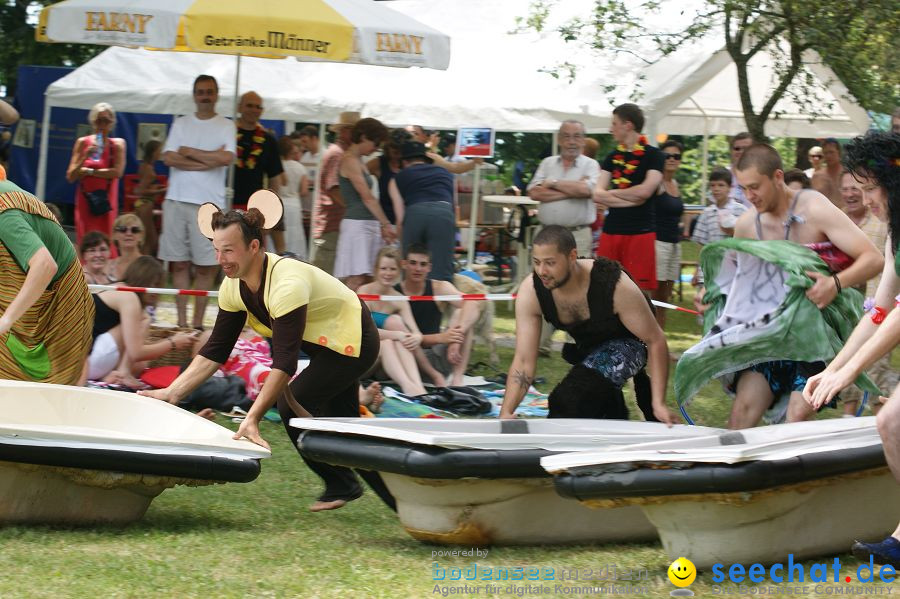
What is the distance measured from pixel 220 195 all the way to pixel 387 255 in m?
1.69

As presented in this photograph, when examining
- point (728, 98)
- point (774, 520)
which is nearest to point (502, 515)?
point (774, 520)

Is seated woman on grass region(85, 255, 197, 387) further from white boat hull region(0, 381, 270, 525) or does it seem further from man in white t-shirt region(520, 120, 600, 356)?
man in white t-shirt region(520, 120, 600, 356)

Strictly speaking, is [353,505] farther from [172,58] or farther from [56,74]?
[56,74]

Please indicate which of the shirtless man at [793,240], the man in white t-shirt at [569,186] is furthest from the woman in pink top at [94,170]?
the shirtless man at [793,240]

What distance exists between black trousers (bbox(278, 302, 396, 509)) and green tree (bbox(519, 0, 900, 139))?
664 centimetres

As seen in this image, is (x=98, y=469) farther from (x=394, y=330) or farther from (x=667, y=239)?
(x=667, y=239)

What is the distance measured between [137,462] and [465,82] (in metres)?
9.31

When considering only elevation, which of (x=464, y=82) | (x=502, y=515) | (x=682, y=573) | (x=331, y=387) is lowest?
(x=502, y=515)

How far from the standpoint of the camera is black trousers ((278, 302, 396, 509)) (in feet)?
20.1

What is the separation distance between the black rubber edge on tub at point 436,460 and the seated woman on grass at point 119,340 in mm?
3726

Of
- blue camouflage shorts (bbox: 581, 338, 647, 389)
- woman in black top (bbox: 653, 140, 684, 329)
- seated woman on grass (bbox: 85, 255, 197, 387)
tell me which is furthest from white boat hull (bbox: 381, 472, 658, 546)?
woman in black top (bbox: 653, 140, 684, 329)

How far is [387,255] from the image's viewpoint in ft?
31.7

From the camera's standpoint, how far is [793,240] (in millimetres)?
6223

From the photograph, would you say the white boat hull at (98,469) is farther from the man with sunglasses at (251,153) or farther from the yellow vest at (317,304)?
the man with sunglasses at (251,153)
